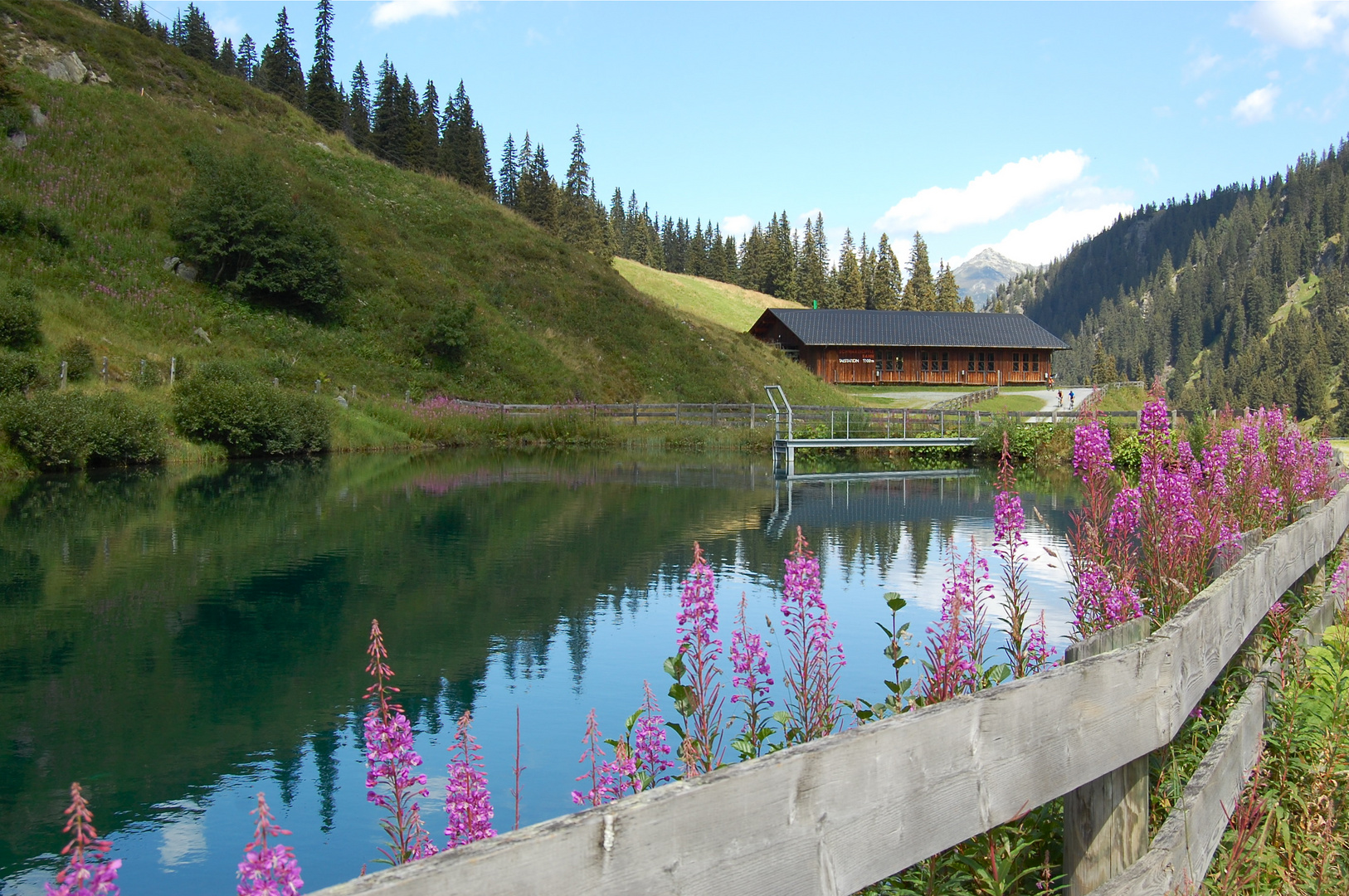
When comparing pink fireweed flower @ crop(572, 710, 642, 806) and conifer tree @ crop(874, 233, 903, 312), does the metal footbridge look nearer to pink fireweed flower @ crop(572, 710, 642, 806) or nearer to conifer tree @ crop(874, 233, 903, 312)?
pink fireweed flower @ crop(572, 710, 642, 806)

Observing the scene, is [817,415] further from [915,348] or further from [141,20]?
[141,20]

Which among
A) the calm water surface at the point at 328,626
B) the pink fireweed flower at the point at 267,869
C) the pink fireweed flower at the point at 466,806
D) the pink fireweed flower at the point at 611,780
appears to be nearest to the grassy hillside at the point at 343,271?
the calm water surface at the point at 328,626

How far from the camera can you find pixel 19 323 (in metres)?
28.9

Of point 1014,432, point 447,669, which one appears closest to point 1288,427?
point 447,669

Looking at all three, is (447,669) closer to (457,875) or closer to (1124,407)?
(457,875)

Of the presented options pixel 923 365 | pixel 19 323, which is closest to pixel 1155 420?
pixel 19 323

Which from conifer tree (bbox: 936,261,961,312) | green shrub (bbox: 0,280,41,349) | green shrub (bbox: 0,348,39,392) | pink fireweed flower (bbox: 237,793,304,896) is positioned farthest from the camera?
conifer tree (bbox: 936,261,961,312)

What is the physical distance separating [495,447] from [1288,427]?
31878 millimetres

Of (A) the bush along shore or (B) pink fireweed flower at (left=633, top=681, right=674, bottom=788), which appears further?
(B) pink fireweed flower at (left=633, top=681, right=674, bottom=788)

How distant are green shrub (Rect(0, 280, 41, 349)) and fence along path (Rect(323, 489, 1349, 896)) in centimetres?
3275

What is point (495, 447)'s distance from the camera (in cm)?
4116

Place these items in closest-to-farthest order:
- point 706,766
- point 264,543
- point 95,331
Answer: point 706,766, point 264,543, point 95,331

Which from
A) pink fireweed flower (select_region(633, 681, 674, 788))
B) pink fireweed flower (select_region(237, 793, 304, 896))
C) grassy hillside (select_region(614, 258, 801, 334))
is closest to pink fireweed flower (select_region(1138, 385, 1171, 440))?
pink fireweed flower (select_region(633, 681, 674, 788))

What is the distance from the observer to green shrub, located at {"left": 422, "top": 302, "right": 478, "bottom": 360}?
45.4 meters
